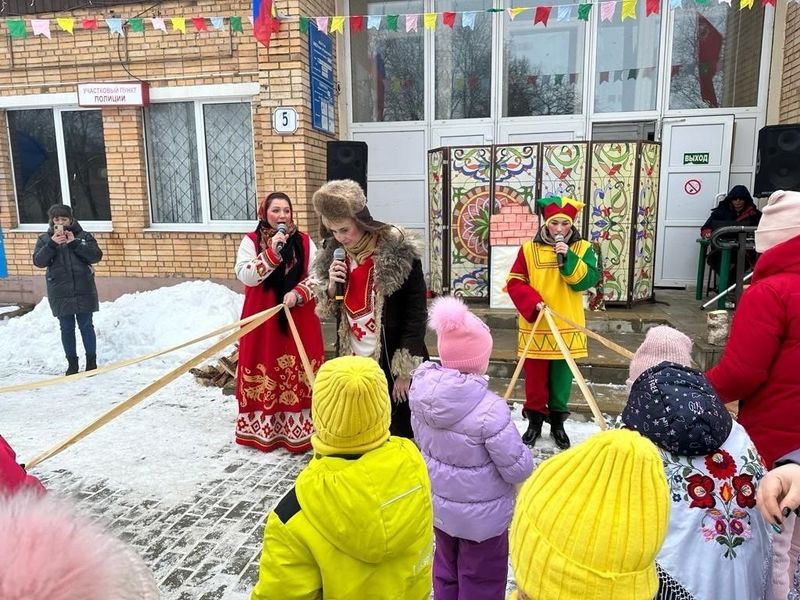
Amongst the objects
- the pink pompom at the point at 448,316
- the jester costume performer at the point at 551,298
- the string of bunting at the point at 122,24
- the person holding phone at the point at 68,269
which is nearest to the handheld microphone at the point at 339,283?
the pink pompom at the point at 448,316

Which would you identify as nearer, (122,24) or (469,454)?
(469,454)

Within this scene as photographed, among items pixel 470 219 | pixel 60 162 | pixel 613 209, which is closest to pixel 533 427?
pixel 470 219

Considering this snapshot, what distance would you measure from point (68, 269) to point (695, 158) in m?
7.97

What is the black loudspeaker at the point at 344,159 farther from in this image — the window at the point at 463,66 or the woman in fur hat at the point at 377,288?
the woman in fur hat at the point at 377,288

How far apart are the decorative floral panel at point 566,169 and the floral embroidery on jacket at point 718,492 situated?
225 inches

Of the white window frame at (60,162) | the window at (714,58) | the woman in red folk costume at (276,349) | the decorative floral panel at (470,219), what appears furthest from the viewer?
the white window frame at (60,162)

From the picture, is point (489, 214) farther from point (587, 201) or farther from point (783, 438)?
point (783, 438)

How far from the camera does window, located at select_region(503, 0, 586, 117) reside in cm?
783

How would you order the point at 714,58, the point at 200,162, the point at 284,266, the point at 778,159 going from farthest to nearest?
the point at 200,162 < the point at 714,58 < the point at 778,159 < the point at 284,266

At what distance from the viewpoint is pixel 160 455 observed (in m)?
4.05

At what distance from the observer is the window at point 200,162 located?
788 centimetres

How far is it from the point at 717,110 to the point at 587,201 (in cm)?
265

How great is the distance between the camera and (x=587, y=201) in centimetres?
685

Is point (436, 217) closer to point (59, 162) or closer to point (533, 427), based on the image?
point (533, 427)
